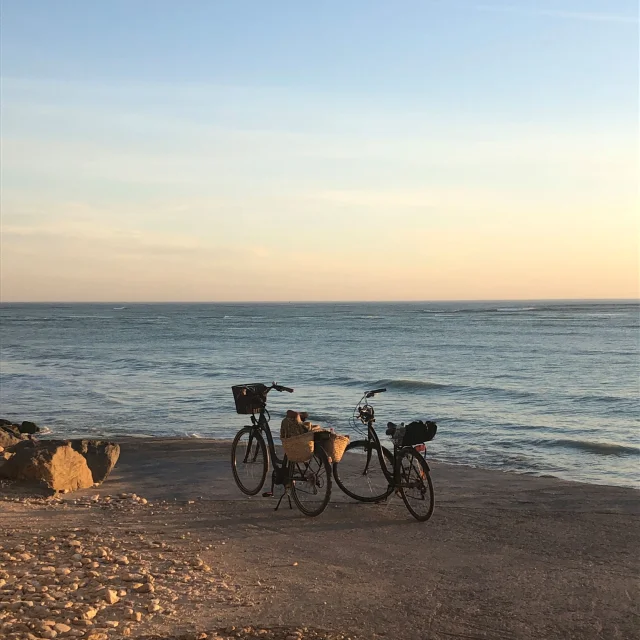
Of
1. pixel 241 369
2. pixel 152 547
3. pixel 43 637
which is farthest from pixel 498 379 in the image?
pixel 43 637

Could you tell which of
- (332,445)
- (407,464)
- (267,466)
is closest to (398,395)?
(267,466)

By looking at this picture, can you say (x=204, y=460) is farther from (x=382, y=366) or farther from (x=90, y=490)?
(x=382, y=366)

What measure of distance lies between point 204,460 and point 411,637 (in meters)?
6.78

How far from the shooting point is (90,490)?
8648 mm

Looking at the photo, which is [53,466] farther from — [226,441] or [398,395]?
[398,395]

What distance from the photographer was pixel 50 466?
27.0 feet

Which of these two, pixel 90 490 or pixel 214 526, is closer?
pixel 214 526

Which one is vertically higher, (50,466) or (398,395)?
(50,466)

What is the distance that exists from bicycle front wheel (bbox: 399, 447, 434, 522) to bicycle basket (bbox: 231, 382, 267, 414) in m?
1.75

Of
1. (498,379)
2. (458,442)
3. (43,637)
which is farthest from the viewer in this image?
(498,379)

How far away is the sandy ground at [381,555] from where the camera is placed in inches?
184

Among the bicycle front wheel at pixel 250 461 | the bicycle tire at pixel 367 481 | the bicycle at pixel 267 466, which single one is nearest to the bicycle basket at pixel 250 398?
the bicycle at pixel 267 466

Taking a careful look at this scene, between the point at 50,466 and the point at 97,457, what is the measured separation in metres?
0.92

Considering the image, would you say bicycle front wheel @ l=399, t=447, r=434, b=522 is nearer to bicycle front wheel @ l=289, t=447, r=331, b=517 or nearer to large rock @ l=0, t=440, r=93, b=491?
bicycle front wheel @ l=289, t=447, r=331, b=517
